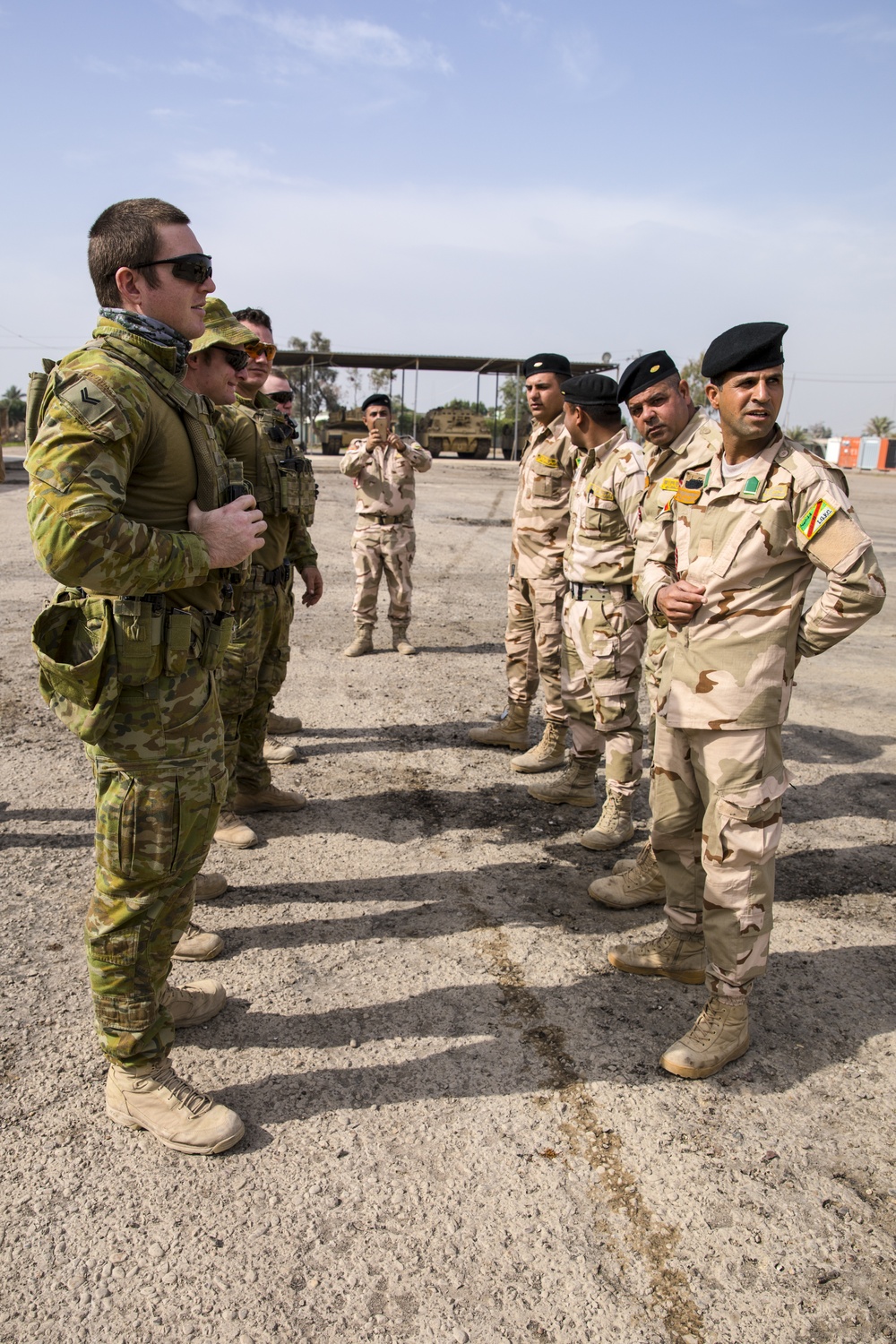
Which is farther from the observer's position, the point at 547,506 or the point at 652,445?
the point at 547,506

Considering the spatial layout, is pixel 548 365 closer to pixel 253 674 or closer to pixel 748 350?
pixel 253 674

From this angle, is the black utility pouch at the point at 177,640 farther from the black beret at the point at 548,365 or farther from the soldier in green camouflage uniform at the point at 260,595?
the black beret at the point at 548,365

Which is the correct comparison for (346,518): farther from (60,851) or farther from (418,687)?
(60,851)

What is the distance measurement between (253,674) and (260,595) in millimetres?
392

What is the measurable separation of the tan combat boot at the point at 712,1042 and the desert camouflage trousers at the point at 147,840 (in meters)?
1.49

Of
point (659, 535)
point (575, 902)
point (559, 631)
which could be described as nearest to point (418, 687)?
point (559, 631)

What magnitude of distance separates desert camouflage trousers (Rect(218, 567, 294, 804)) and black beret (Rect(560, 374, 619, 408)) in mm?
1672

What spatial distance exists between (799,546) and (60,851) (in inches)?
130

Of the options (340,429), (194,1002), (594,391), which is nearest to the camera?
(194,1002)

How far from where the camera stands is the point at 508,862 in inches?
165

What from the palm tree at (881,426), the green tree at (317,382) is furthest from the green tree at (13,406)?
the palm tree at (881,426)

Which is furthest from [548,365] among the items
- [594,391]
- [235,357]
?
[235,357]

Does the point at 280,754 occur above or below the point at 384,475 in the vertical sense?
below

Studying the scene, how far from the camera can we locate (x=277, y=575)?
434 cm
